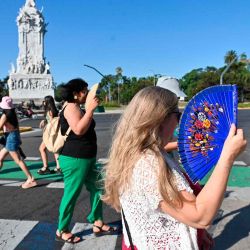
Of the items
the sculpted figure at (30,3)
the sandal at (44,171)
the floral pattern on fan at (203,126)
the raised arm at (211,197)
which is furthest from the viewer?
the sculpted figure at (30,3)

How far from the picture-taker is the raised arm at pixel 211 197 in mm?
1528

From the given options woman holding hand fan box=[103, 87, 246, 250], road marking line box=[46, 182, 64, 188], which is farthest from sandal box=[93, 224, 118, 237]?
woman holding hand fan box=[103, 87, 246, 250]

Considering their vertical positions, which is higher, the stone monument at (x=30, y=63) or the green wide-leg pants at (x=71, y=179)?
the stone monument at (x=30, y=63)

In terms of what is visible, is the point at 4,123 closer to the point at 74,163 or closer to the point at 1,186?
the point at 1,186

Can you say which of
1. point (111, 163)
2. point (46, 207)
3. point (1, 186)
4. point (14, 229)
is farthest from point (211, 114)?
point (1, 186)

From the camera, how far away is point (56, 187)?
259 inches

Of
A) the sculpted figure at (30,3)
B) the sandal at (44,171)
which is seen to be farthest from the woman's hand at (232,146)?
the sculpted figure at (30,3)

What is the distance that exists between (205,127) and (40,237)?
3149mm

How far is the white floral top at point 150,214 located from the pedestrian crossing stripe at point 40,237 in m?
2.42

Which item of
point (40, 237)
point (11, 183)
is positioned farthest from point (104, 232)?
Answer: point (11, 183)

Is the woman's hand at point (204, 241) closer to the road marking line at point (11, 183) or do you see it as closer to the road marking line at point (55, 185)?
the road marking line at point (55, 185)

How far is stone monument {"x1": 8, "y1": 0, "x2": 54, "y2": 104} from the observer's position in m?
52.3

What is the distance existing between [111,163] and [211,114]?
524mm

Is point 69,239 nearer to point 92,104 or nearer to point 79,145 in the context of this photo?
point 79,145
